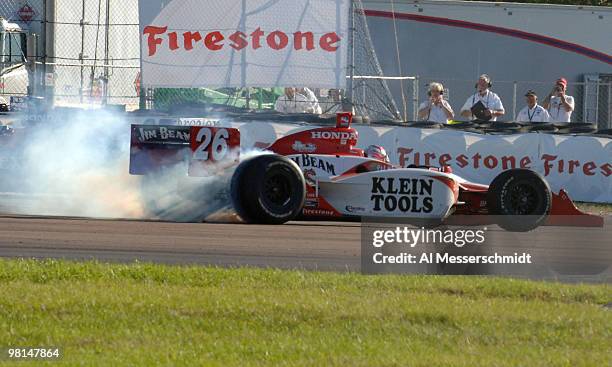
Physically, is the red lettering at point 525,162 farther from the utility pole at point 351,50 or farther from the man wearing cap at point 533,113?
the utility pole at point 351,50

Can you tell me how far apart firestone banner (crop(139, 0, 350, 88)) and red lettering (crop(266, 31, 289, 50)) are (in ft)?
0.03

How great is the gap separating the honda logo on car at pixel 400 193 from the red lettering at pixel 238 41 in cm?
634

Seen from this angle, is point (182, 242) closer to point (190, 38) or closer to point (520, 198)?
point (520, 198)

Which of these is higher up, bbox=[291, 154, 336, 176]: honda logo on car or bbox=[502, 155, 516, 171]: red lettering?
bbox=[291, 154, 336, 176]: honda logo on car

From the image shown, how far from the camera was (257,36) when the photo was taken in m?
18.2

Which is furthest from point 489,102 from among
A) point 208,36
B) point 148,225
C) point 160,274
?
point 160,274

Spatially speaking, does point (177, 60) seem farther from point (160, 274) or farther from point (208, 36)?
point (160, 274)

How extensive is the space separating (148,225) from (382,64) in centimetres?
1305

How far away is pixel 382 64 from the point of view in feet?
80.6

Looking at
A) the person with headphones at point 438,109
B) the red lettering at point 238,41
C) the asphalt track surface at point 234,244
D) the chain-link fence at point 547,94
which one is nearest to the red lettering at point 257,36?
the red lettering at point 238,41

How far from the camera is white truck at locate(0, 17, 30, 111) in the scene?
23.3m

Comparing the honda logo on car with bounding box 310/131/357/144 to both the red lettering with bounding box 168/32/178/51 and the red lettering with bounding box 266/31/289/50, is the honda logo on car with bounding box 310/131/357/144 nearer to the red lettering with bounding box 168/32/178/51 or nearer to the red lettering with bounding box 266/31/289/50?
the red lettering with bounding box 266/31/289/50

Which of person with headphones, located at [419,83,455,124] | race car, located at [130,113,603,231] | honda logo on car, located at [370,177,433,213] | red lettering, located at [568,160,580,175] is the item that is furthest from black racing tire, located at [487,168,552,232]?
person with headphones, located at [419,83,455,124]

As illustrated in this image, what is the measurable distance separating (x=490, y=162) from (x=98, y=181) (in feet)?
21.6
